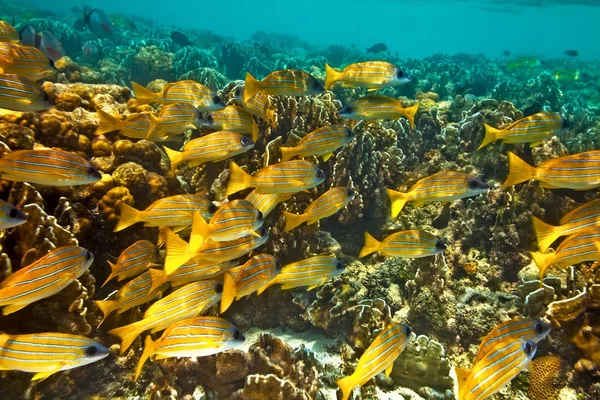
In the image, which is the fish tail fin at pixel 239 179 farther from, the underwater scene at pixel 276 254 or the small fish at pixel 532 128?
the small fish at pixel 532 128

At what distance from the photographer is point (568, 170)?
11.1 ft

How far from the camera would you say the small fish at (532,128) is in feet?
14.3

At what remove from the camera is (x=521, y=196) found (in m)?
5.45

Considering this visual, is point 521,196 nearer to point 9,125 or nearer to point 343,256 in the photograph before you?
point 343,256

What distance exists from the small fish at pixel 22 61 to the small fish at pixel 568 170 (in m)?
5.84

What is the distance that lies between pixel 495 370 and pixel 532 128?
3211mm

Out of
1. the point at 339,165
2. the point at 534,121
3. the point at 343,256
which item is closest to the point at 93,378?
the point at 343,256

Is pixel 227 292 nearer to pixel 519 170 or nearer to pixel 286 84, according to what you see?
pixel 286 84

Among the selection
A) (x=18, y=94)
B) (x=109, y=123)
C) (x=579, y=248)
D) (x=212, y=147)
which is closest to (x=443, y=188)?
(x=579, y=248)

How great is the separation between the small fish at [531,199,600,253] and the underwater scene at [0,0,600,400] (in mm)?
15

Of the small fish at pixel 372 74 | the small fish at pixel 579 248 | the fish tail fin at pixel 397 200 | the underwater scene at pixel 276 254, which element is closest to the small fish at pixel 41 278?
the underwater scene at pixel 276 254

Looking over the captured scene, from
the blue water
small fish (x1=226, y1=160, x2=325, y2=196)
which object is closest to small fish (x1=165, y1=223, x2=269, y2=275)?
small fish (x1=226, y1=160, x2=325, y2=196)

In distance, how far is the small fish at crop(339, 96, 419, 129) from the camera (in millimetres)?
4414

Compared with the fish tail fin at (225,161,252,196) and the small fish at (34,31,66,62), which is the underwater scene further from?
the small fish at (34,31,66,62)
